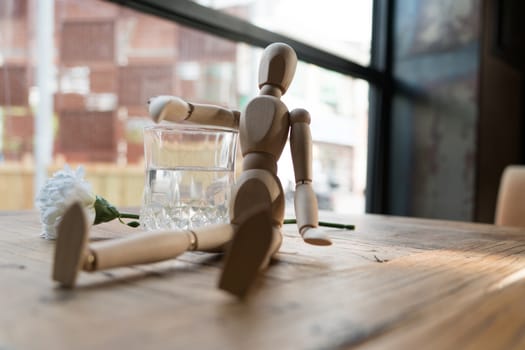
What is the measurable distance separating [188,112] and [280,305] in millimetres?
277

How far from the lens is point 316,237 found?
47cm

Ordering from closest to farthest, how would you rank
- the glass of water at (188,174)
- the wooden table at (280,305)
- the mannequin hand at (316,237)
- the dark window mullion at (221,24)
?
the wooden table at (280,305), the mannequin hand at (316,237), the glass of water at (188,174), the dark window mullion at (221,24)

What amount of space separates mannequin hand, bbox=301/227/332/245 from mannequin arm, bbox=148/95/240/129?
0.18 metres

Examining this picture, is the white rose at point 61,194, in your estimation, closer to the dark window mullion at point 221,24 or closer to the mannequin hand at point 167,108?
the mannequin hand at point 167,108

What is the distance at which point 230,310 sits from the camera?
32 cm

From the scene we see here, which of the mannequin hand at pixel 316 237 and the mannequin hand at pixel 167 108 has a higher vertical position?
the mannequin hand at pixel 167 108

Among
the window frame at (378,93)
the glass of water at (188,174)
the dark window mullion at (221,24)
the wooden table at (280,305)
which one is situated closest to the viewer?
the wooden table at (280,305)

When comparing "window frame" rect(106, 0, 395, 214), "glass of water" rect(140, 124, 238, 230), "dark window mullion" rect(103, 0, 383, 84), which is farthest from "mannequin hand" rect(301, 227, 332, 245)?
"window frame" rect(106, 0, 395, 214)

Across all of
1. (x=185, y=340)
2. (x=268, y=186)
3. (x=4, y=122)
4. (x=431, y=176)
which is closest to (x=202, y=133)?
(x=268, y=186)

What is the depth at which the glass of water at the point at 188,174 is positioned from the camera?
1.99 ft

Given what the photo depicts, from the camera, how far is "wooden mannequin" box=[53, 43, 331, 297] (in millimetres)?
342

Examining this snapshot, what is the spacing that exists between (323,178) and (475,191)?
83cm

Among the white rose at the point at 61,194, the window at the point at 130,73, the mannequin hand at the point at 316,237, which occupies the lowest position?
the mannequin hand at the point at 316,237

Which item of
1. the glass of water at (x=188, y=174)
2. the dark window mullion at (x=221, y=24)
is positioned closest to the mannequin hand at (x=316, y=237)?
the glass of water at (x=188, y=174)
